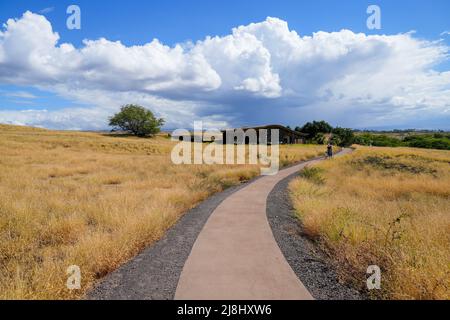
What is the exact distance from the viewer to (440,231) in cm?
643

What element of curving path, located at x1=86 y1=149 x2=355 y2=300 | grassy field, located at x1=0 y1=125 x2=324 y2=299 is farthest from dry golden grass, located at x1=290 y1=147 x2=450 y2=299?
grassy field, located at x1=0 y1=125 x2=324 y2=299

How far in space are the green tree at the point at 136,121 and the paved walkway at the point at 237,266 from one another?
81.2 meters

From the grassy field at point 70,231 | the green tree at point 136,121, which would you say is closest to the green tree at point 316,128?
the green tree at point 136,121

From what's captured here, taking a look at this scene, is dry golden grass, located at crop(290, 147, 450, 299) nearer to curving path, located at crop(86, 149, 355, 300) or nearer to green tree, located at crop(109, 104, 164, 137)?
curving path, located at crop(86, 149, 355, 300)

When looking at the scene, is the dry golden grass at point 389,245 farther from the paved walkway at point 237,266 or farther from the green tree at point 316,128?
the green tree at point 316,128

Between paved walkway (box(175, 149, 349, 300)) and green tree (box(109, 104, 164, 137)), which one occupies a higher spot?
green tree (box(109, 104, 164, 137))

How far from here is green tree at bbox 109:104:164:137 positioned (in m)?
84.9

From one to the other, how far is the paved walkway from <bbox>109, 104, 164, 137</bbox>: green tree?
266 ft

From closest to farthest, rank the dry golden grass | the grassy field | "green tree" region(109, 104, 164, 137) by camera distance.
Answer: the dry golden grass → the grassy field → "green tree" region(109, 104, 164, 137)

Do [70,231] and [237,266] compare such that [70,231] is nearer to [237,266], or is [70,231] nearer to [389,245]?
[237,266]

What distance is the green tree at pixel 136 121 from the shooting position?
8488cm
